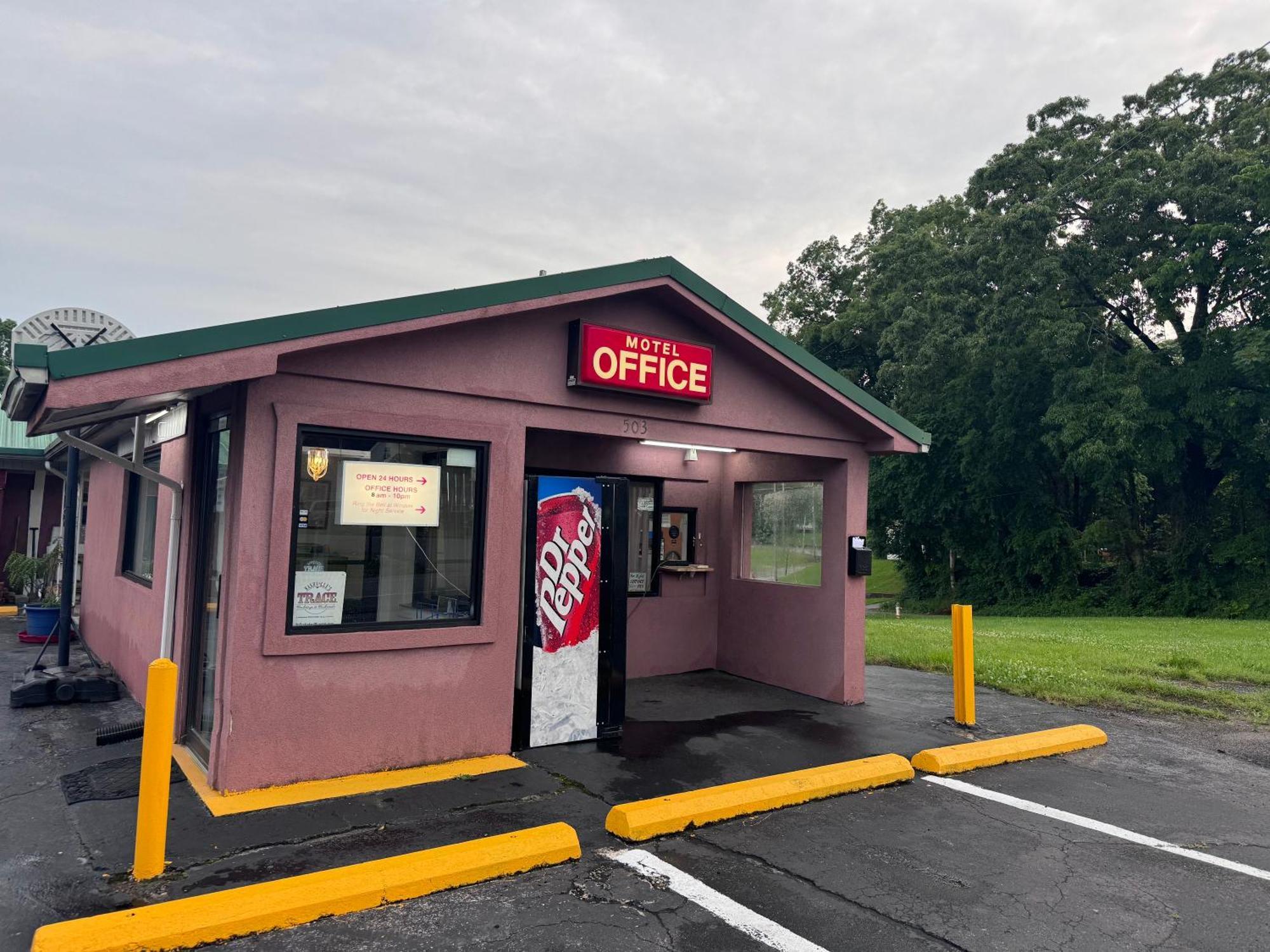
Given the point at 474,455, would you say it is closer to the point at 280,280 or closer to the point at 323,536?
the point at 323,536

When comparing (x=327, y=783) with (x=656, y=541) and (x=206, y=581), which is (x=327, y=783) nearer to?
(x=206, y=581)

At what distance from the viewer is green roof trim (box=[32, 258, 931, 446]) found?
178 inches

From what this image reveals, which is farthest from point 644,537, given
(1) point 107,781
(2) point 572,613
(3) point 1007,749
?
(1) point 107,781

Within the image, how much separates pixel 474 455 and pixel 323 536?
1284mm

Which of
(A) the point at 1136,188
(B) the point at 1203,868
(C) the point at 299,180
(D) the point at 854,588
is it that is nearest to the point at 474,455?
(D) the point at 854,588

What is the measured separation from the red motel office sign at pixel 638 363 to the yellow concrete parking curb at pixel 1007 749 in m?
3.63

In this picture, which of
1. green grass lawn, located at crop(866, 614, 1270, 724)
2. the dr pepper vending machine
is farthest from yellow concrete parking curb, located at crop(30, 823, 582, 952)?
green grass lawn, located at crop(866, 614, 1270, 724)

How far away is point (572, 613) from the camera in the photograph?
7.04m

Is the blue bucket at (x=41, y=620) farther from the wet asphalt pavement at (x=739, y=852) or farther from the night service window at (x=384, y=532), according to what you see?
the night service window at (x=384, y=532)

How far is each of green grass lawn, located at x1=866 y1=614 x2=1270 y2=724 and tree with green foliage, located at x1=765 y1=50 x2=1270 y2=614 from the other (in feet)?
23.7

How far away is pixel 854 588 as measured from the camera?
8961 mm

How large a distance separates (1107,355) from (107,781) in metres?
26.0

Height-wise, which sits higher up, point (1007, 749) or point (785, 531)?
point (785, 531)

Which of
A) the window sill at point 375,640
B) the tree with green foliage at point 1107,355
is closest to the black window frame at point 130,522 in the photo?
the window sill at point 375,640
